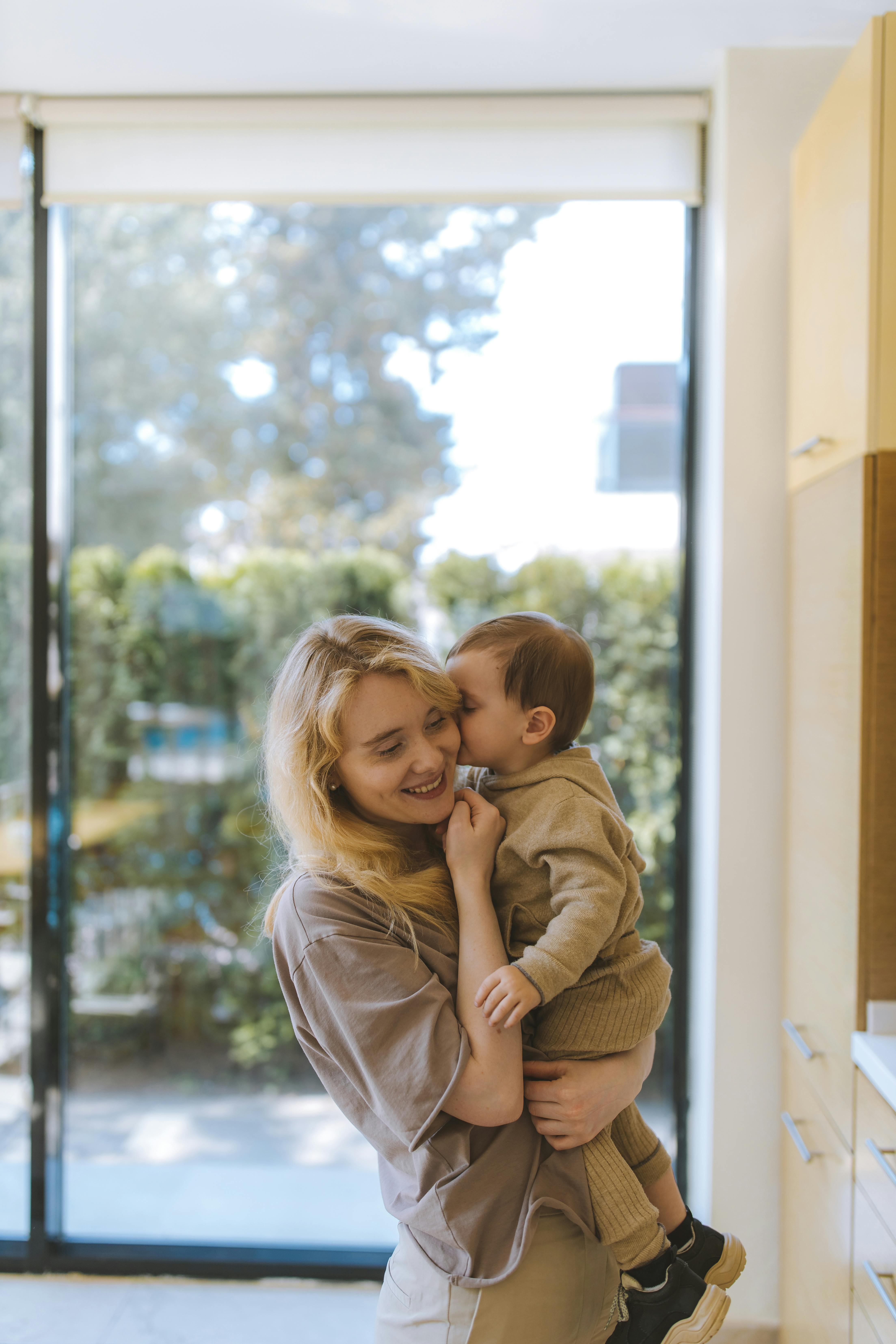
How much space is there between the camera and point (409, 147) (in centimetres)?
217

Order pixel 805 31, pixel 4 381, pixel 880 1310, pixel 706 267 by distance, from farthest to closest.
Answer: pixel 4 381 < pixel 706 267 < pixel 805 31 < pixel 880 1310

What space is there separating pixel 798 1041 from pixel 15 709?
1976 mm

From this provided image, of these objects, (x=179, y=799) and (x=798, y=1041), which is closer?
(x=798, y=1041)

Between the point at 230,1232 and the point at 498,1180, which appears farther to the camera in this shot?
the point at 230,1232

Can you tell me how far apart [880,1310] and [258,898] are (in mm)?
1579

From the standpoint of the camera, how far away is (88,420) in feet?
7.87

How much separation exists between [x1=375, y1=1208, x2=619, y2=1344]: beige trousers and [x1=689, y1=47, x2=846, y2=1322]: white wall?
973 mm

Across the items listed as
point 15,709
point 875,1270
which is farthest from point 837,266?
point 15,709

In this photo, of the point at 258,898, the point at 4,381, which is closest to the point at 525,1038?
the point at 258,898

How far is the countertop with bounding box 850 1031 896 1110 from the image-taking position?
1.40 meters

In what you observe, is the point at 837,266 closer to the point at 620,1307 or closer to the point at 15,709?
the point at 620,1307

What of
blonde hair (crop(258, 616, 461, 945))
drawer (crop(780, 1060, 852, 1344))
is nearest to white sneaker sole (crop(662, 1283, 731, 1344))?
drawer (crop(780, 1060, 852, 1344))

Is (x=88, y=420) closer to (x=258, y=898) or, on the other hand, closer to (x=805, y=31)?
(x=258, y=898)

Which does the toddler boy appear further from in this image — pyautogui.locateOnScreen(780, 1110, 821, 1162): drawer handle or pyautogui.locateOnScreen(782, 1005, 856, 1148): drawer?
pyautogui.locateOnScreen(780, 1110, 821, 1162): drawer handle
